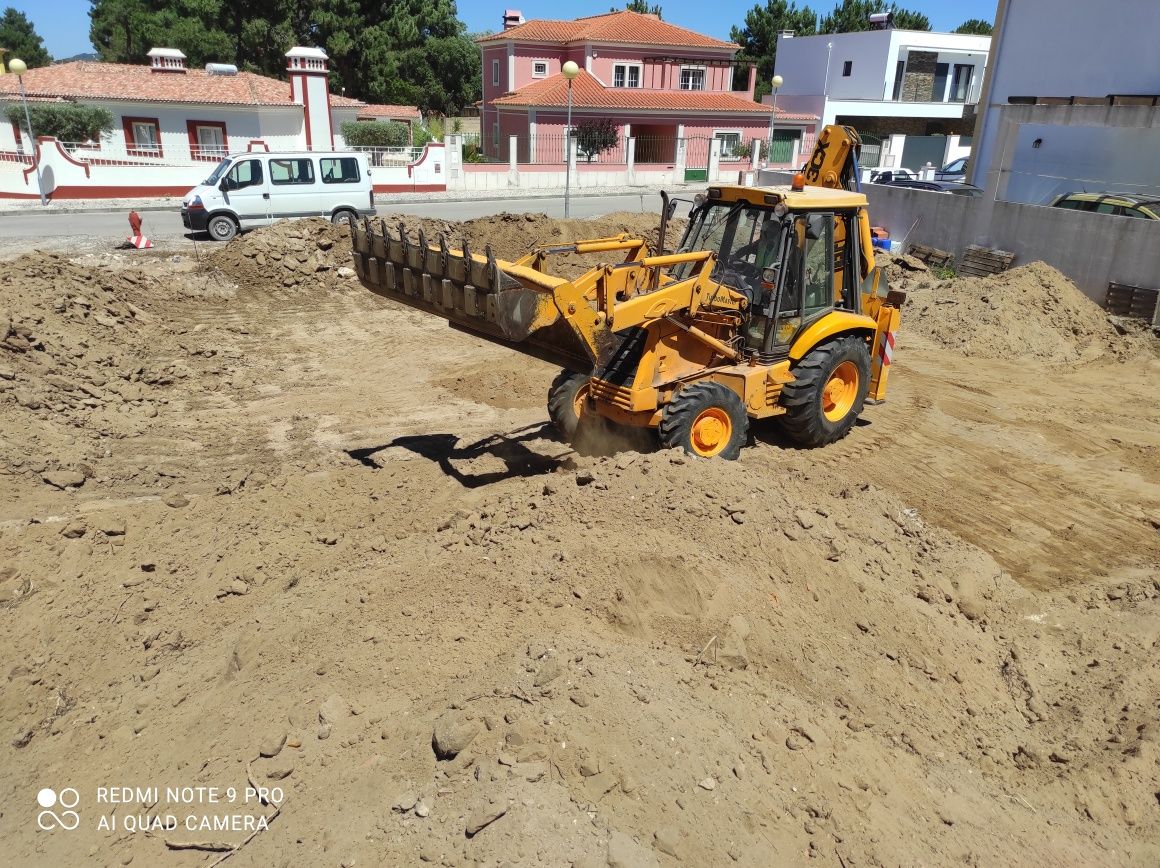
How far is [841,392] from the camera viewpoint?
8.58 metres

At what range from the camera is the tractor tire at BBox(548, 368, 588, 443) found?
7.71m

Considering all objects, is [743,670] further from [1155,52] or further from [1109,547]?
[1155,52]

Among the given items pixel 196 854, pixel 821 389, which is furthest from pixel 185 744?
pixel 821 389

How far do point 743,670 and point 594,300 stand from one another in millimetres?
2999

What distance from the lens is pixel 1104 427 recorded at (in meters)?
9.62

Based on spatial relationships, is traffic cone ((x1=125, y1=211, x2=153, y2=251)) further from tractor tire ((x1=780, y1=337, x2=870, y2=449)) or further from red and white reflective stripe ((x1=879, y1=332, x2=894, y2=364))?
red and white reflective stripe ((x1=879, y1=332, x2=894, y2=364))

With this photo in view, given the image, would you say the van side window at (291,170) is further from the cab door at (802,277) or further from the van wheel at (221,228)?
the cab door at (802,277)

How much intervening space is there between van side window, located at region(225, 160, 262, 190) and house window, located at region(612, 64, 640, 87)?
23317mm

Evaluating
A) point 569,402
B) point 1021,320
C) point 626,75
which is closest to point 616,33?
point 626,75

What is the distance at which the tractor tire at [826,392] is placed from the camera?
25.6 feet

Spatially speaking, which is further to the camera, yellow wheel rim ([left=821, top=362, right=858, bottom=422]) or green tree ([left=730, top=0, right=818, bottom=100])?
green tree ([left=730, top=0, right=818, bottom=100])

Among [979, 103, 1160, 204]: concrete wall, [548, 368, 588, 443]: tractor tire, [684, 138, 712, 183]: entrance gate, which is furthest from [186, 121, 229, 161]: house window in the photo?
[548, 368, 588, 443]: tractor tire

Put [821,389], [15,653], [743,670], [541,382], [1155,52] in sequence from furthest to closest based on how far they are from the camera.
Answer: [1155,52], [541,382], [821,389], [15,653], [743,670]

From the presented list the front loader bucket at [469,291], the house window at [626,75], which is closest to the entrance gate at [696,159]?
the house window at [626,75]
